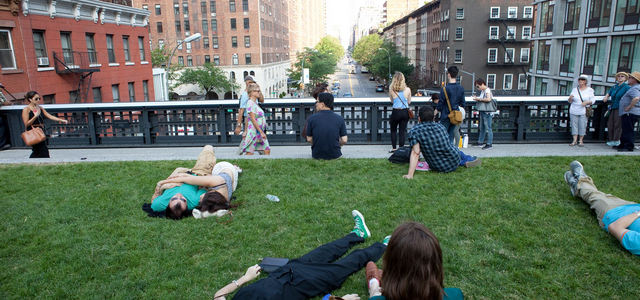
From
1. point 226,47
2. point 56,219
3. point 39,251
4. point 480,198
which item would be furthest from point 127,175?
point 226,47

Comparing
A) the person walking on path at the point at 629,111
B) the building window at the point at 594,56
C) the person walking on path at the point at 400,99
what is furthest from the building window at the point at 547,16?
the person walking on path at the point at 400,99

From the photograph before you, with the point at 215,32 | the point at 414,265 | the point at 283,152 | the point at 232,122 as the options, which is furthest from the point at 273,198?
the point at 215,32

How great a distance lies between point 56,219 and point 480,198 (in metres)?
6.16

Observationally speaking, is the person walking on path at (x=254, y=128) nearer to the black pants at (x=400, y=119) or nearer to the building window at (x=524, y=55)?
the black pants at (x=400, y=119)

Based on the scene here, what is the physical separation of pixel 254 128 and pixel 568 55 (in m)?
36.8

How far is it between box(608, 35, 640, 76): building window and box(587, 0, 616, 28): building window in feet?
6.77

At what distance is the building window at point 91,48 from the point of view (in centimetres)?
2594

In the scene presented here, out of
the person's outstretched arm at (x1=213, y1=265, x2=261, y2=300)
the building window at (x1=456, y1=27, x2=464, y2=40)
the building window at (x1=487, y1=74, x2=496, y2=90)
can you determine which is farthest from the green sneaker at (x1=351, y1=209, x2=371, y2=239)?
the building window at (x1=487, y1=74, x2=496, y2=90)

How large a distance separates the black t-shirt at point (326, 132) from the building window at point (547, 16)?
3933 cm

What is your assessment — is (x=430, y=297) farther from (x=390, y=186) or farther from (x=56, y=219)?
(x=56, y=219)

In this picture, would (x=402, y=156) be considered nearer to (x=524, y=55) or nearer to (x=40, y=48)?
(x=40, y=48)

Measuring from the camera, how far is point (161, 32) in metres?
71.4

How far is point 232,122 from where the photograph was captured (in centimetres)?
1218

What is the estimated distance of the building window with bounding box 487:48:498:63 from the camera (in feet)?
192
